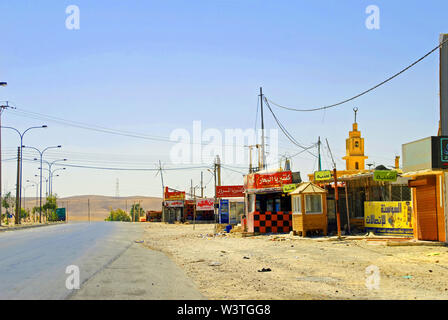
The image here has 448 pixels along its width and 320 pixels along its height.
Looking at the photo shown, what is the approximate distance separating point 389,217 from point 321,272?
37.4 feet

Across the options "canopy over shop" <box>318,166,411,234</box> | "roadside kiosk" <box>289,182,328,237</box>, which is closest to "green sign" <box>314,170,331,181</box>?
"canopy over shop" <box>318,166,411,234</box>

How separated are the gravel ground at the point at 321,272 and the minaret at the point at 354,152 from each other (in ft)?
168

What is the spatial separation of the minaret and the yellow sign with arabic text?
155ft

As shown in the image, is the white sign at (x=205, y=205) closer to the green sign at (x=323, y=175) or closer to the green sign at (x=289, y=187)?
the green sign at (x=289, y=187)

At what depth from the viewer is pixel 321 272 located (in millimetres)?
12914

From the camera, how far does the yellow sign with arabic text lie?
72.3ft

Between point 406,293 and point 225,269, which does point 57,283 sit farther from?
point 406,293

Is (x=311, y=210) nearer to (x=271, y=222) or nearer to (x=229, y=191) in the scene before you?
(x=271, y=222)

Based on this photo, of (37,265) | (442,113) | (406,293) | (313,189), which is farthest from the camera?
(313,189)

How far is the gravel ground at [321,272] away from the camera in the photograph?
9.60 metres

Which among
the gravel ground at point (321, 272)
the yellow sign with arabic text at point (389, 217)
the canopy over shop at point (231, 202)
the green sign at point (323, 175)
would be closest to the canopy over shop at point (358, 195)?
the yellow sign with arabic text at point (389, 217)
